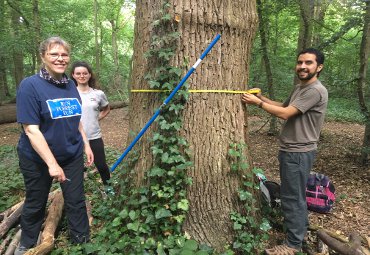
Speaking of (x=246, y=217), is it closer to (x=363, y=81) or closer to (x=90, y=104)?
(x=90, y=104)

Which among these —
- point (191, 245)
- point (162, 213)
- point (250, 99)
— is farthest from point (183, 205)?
point (250, 99)

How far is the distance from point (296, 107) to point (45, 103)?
2327 mm

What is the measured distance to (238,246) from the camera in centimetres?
267

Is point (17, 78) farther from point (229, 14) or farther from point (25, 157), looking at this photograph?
point (229, 14)

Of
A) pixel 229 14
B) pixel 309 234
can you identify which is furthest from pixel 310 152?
pixel 229 14

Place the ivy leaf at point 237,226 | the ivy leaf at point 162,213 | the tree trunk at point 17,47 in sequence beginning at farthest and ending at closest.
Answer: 1. the tree trunk at point 17,47
2. the ivy leaf at point 237,226
3. the ivy leaf at point 162,213

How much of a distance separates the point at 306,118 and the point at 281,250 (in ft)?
4.38

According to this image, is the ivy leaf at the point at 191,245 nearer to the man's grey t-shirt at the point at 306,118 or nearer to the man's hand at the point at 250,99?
the man's grey t-shirt at the point at 306,118

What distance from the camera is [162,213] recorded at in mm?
2582

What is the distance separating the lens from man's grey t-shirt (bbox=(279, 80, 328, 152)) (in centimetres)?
278

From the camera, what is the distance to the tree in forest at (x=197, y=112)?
2.64 metres

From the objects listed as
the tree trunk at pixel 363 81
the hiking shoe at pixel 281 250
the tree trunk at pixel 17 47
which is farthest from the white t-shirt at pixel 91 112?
the tree trunk at pixel 17 47

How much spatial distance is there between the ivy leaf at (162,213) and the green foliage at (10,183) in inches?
104

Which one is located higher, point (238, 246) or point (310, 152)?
point (310, 152)
